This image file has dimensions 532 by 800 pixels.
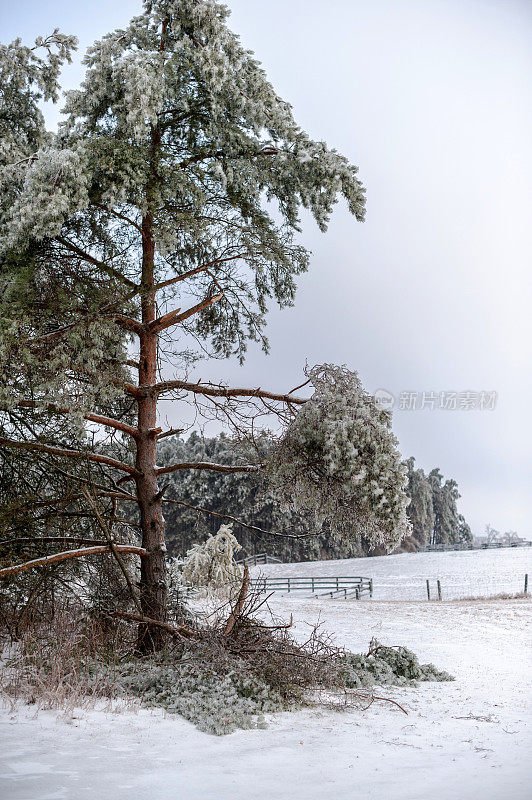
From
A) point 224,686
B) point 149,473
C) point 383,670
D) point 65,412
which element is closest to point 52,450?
point 65,412

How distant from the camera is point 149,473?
9.50m

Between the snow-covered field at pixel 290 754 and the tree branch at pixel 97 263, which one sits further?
the tree branch at pixel 97 263

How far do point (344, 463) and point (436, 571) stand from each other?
109 ft

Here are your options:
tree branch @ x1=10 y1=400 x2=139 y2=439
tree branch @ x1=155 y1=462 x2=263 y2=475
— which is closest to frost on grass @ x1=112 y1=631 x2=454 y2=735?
Answer: tree branch @ x1=155 y1=462 x2=263 y2=475

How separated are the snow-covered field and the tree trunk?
2.53 meters

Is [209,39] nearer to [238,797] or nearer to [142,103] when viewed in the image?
[142,103]

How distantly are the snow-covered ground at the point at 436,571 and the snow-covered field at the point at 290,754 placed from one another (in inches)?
917

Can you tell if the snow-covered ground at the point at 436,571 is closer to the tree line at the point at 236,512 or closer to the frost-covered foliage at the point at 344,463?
the tree line at the point at 236,512

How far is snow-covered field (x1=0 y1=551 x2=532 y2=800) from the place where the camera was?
457 cm

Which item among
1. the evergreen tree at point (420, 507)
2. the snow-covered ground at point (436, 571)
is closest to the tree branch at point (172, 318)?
the snow-covered ground at point (436, 571)

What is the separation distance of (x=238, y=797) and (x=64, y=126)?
26.0 feet

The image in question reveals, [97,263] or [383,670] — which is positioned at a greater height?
[97,263]

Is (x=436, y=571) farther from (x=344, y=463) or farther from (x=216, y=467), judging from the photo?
(x=344, y=463)

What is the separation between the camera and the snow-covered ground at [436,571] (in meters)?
30.8
